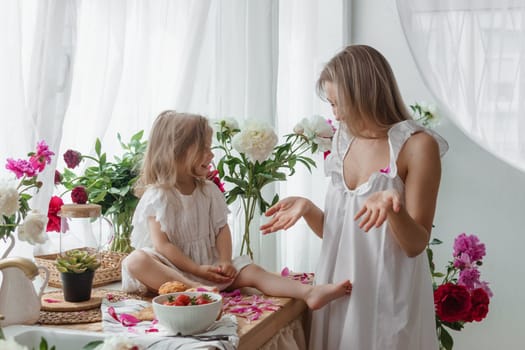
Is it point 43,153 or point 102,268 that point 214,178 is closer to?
point 102,268

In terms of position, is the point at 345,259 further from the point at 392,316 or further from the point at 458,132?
the point at 458,132

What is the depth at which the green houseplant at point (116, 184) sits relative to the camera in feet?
6.48

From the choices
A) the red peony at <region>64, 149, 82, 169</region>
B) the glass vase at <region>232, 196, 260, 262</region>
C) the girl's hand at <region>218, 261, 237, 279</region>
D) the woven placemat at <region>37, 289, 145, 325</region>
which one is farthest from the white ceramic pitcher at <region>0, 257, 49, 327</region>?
the glass vase at <region>232, 196, 260, 262</region>

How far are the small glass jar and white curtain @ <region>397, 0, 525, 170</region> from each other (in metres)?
1.53

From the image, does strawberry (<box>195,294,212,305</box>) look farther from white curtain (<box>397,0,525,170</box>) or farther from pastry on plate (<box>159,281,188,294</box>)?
white curtain (<box>397,0,525,170</box>)

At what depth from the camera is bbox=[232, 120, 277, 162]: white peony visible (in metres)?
2.04

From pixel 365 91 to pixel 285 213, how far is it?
37 centimetres

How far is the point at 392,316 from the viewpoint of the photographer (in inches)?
68.7

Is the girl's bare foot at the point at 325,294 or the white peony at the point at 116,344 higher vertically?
the white peony at the point at 116,344

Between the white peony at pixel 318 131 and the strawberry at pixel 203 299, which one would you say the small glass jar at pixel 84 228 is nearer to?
the strawberry at pixel 203 299

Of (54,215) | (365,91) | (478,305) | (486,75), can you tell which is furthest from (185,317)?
(486,75)

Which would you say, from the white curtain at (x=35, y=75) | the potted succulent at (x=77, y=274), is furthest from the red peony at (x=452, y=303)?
the white curtain at (x=35, y=75)

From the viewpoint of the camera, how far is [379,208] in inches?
59.8

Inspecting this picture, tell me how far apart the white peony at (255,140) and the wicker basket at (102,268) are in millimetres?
449
